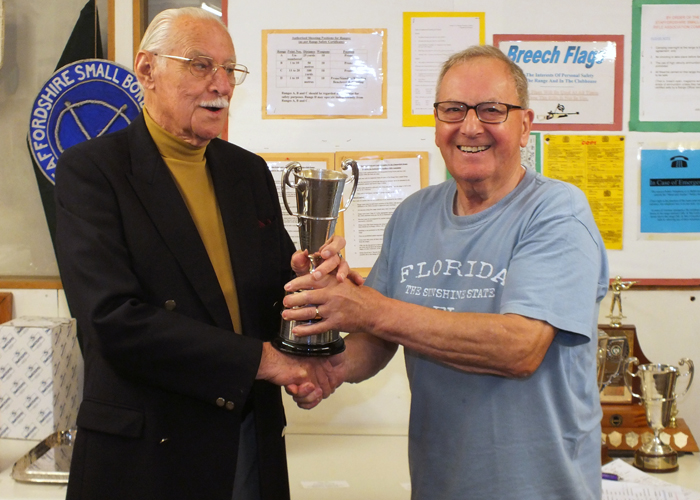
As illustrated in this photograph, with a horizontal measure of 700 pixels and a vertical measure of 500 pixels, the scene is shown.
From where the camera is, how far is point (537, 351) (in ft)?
4.23

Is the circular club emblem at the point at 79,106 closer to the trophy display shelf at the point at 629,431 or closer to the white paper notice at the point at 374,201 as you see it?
the white paper notice at the point at 374,201

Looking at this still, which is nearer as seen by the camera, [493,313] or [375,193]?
[493,313]

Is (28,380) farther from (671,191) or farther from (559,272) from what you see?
(671,191)

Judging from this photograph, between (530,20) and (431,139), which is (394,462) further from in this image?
(530,20)

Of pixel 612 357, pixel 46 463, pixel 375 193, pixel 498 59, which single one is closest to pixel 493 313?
pixel 498 59

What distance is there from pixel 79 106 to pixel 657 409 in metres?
2.37

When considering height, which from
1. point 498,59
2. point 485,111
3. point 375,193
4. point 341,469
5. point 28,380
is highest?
point 498,59

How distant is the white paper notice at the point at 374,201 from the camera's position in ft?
8.15

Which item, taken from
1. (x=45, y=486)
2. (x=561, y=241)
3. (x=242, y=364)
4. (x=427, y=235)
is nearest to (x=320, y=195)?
(x=427, y=235)

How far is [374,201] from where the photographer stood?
Result: 2502 mm

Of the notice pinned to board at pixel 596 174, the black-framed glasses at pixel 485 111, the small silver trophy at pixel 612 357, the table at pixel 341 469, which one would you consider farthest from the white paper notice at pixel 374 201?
the black-framed glasses at pixel 485 111

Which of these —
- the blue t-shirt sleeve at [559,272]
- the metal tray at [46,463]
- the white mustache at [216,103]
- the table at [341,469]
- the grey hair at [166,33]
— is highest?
the grey hair at [166,33]

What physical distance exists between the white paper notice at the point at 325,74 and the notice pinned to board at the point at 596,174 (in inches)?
27.8

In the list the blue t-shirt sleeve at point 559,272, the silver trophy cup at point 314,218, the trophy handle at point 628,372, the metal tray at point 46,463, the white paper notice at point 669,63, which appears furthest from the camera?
the white paper notice at point 669,63
